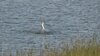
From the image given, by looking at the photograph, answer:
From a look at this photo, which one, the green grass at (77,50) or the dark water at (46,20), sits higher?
the green grass at (77,50)

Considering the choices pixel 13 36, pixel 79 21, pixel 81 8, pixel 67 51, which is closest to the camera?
pixel 67 51

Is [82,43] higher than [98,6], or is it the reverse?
[82,43]

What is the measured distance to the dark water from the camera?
61.1 ft

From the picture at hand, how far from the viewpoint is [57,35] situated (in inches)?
787

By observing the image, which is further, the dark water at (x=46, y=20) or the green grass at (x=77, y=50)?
the dark water at (x=46, y=20)

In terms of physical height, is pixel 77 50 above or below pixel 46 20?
above

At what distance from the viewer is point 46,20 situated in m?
25.5

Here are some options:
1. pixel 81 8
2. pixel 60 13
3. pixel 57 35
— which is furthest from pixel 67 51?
pixel 81 8

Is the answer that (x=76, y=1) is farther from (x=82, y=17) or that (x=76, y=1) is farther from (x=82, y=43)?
(x=82, y=43)

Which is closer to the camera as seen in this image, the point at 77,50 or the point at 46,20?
the point at 77,50

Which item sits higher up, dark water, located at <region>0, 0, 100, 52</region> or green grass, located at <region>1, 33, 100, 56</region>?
green grass, located at <region>1, 33, 100, 56</region>

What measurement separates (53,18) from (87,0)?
902cm

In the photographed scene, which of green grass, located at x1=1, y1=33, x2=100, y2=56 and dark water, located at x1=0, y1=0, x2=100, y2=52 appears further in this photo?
dark water, located at x1=0, y1=0, x2=100, y2=52

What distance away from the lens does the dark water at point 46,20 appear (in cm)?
1861
